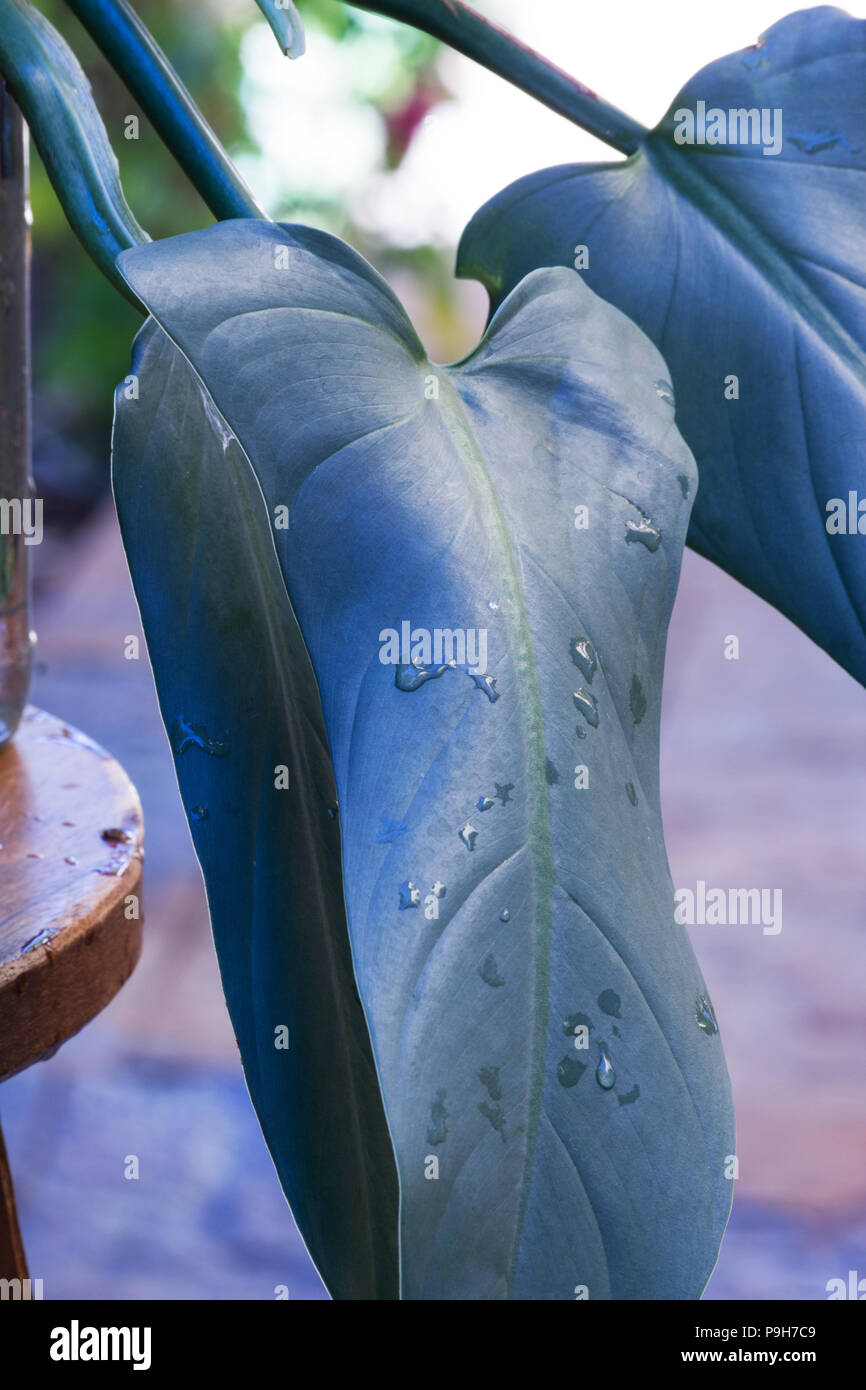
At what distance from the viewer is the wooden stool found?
1.28 ft

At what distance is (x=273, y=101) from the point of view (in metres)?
2.43

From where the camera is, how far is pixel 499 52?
409mm

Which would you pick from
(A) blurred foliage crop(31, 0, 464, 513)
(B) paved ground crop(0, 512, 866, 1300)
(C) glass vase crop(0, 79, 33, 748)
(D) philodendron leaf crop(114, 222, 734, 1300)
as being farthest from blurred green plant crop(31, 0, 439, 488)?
(D) philodendron leaf crop(114, 222, 734, 1300)

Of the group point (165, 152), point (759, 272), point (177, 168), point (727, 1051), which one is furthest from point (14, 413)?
point (177, 168)

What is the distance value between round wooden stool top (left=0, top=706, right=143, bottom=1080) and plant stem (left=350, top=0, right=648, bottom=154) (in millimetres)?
280

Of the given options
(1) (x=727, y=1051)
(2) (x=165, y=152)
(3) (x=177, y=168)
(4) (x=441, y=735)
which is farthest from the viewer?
(3) (x=177, y=168)

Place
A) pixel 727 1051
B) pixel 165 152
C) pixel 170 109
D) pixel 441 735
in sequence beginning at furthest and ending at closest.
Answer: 1. pixel 165 152
2. pixel 727 1051
3. pixel 170 109
4. pixel 441 735

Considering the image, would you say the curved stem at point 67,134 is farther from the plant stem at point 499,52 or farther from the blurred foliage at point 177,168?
the blurred foliage at point 177,168

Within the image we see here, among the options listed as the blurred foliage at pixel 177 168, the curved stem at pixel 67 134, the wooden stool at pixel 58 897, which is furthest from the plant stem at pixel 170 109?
the blurred foliage at pixel 177 168

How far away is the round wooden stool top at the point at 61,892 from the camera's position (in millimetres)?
389

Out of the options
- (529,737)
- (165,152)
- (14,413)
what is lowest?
(529,737)

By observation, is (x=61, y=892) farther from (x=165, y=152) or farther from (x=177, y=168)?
(x=177, y=168)
